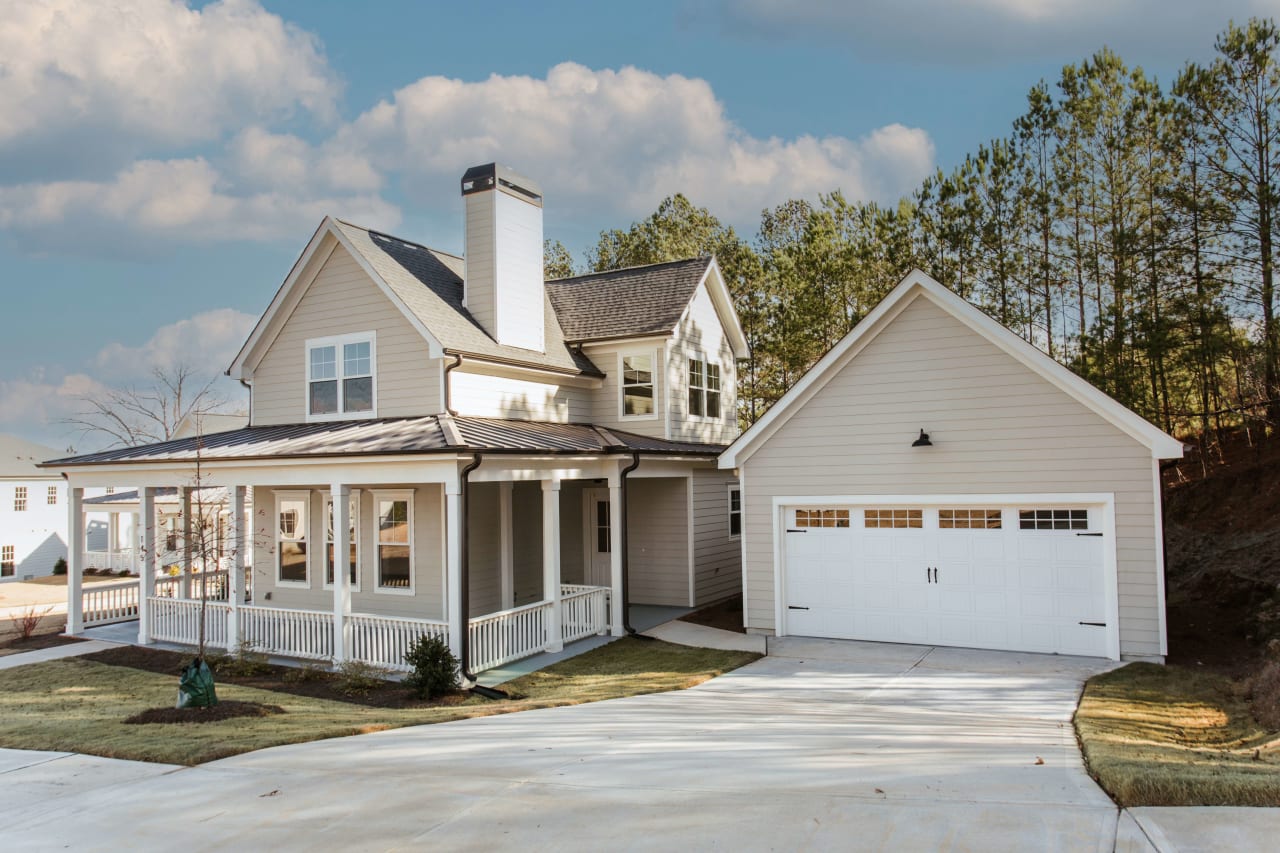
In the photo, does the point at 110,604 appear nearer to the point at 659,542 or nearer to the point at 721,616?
the point at 659,542

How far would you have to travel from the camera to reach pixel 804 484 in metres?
13.9

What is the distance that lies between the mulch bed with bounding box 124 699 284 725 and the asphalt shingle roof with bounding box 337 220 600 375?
6659 mm

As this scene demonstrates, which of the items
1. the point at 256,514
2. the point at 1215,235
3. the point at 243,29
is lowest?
the point at 256,514

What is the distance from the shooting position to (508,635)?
13.3 meters

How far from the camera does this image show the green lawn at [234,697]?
8.54 meters

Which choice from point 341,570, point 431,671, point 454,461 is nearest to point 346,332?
point 341,570

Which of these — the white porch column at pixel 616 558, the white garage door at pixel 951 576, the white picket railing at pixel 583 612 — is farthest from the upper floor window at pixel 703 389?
the white garage door at pixel 951 576

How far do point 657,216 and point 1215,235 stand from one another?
2201 cm

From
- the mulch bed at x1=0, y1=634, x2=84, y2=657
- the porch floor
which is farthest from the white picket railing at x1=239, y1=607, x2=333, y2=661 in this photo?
the mulch bed at x1=0, y1=634, x2=84, y2=657

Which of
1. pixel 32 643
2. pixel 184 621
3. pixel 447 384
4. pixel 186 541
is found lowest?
pixel 32 643

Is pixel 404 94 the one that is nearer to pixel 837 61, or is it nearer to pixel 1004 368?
pixel 837 61

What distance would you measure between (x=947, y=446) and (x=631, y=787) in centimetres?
871

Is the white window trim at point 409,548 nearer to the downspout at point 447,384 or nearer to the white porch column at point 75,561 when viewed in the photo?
the downspout at point 447,384

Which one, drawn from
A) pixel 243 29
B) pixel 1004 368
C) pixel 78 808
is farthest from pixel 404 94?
pixel 78 808
